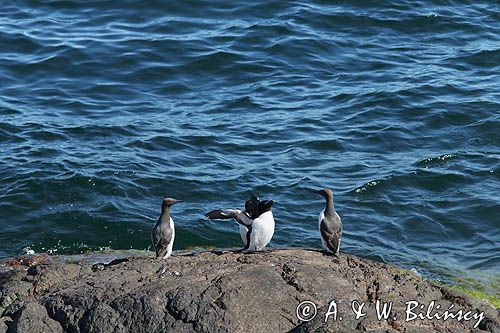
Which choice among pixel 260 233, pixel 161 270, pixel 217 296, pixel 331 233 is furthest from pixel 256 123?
pixel 217 296

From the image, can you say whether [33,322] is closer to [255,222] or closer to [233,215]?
[255,222]

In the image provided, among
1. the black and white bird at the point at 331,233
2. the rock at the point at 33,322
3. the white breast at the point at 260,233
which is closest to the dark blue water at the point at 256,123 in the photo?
the black and white bird at the point at 331,233

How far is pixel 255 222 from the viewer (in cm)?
1149

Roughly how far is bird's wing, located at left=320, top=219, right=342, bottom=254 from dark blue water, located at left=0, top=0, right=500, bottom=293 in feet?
10.8

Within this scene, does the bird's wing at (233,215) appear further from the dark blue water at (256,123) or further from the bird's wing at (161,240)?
the dark blue water at (256,123)

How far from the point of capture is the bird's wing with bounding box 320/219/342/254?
11219 millimetres

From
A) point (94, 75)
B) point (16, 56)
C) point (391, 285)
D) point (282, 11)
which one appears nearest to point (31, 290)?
point (391, 285)

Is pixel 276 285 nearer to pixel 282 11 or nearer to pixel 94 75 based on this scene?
pixel 94 75

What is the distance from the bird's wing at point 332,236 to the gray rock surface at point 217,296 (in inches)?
24.5

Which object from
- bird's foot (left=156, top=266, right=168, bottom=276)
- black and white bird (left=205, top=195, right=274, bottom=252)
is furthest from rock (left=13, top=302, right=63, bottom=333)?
black and white bird (left=205, top=195, right=274, bottom=252)

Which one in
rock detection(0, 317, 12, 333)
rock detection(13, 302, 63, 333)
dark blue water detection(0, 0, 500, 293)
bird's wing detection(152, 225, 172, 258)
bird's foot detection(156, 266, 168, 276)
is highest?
bird's foot detection(156, 266, 168, 276)

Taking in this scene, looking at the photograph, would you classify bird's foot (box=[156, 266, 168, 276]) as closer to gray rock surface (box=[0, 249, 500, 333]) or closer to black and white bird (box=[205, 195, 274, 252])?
gray rock surface (box=[0, 249, 500, 333])

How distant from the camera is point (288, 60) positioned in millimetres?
23500

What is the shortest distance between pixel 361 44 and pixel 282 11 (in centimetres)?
326
